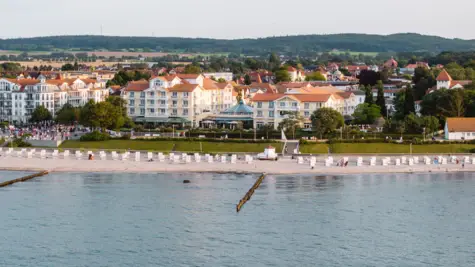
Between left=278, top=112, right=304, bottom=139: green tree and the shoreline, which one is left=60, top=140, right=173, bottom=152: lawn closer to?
the shoreline

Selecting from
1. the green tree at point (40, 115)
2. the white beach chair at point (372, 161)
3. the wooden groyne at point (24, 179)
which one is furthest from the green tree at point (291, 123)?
the green tree at point (40, 115)

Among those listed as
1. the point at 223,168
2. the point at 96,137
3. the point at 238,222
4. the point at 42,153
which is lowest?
the point at 238,222

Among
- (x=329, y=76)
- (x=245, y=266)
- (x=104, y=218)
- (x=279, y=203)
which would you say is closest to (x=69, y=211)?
(x=104, y=218)

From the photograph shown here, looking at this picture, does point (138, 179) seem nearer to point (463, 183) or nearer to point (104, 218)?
point (104, 218)

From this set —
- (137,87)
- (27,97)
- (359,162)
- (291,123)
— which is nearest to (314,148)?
(359,162)

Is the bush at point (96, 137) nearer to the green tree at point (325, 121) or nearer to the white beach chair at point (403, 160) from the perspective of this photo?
the green tree at point (325, 121)

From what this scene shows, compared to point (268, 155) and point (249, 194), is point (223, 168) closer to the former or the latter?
point (268, 155)
